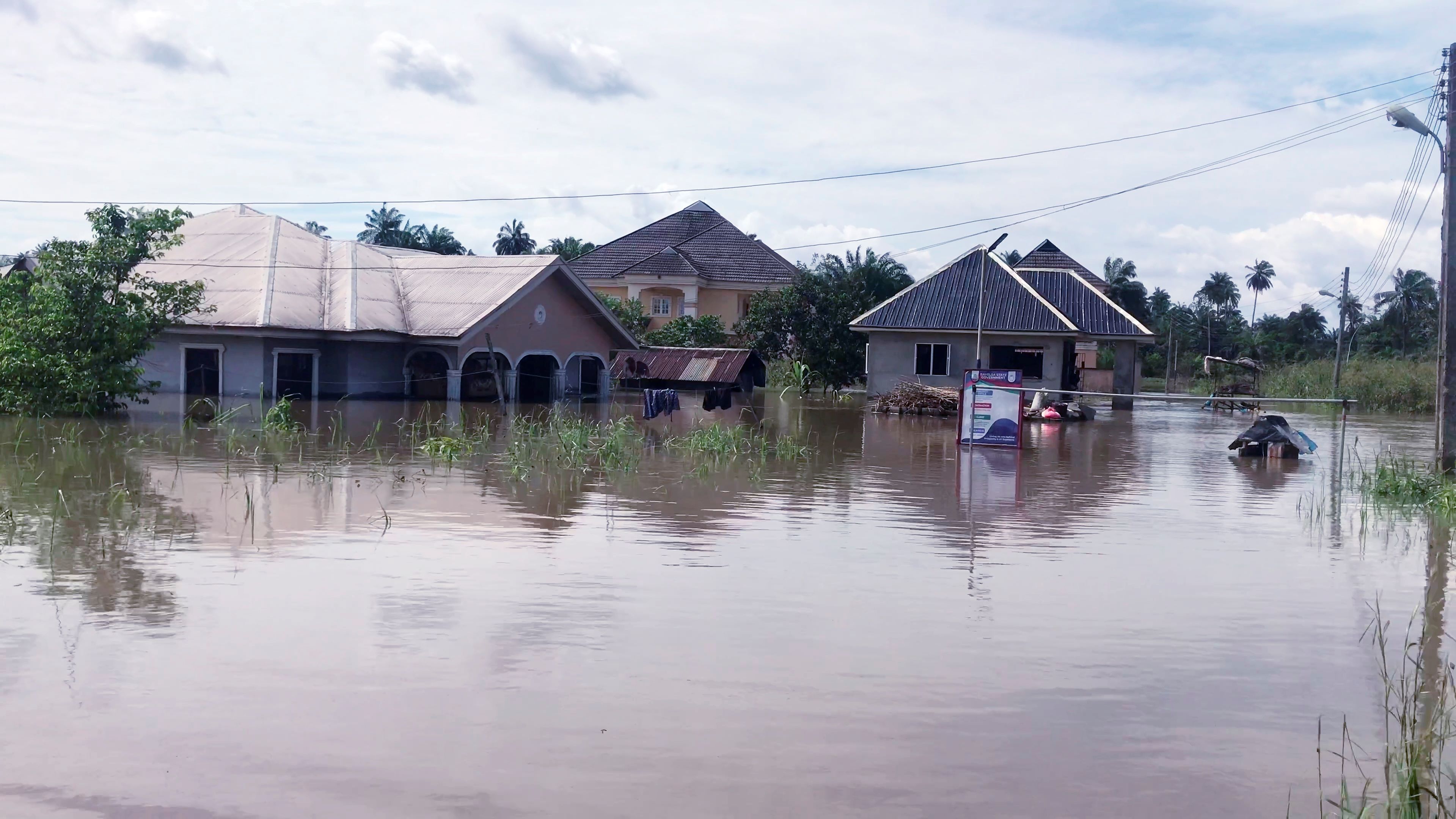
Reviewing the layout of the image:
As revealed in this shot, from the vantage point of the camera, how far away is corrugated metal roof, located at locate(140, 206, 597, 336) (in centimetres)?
3088

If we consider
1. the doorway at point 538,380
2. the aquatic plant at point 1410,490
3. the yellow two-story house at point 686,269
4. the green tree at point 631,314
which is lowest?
the aquatic plant at point 1410,490

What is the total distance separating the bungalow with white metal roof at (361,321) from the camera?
3047 centimetres

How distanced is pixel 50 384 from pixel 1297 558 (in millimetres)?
22087

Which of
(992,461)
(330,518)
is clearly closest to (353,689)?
(330,518)

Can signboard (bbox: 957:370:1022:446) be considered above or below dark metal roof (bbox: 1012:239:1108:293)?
below

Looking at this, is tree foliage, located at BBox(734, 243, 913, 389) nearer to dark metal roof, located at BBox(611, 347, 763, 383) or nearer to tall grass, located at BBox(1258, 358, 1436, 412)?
dark metal roof, located at BBox(611, 347, 763, 383)

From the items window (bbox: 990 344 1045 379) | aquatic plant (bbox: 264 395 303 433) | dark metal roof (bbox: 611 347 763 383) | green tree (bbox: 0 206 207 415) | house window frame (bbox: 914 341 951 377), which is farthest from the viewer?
window (bbox: 990 344 1045 379)

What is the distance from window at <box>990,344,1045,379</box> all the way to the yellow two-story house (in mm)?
16796

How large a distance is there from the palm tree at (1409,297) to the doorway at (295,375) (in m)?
59.5

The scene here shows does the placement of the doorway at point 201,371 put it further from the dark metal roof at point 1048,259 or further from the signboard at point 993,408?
the dark metal roof at point 1048,259

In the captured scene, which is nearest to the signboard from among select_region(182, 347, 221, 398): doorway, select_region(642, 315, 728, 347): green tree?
select_region(182, 347, 221, 398): doorway

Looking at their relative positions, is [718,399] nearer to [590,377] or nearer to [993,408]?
[590,377]

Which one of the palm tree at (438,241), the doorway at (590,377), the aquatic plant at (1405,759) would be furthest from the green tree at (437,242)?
the aquatic plant at (1405,759)

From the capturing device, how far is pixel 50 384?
2414 cm
